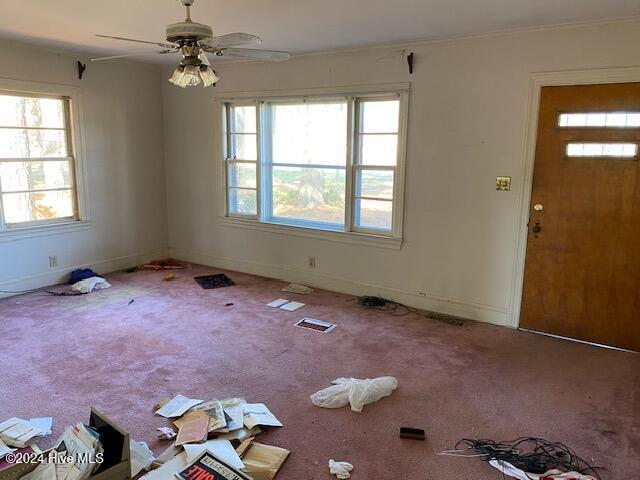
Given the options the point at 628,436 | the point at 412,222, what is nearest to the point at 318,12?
the point at 412,222

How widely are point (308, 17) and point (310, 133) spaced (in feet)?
5.51

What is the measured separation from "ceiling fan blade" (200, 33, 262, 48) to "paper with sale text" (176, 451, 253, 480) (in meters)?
2.10

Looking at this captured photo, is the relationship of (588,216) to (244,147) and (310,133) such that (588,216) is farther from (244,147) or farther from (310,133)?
(244,147)

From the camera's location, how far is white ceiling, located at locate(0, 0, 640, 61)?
317 centimetres

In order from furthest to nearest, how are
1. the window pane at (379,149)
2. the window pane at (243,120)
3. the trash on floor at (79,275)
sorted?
1. the window pane at (243,120)
2. the trash on floor at (79,275)
3. the window pane at (379,149)

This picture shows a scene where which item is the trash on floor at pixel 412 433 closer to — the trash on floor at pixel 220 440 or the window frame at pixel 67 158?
the trash on floor at pixel 220 440

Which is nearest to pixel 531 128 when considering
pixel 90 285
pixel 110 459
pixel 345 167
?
pixel 345 167

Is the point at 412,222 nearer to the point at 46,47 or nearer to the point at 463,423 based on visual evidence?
the point at 463,423

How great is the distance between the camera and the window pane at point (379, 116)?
456cm

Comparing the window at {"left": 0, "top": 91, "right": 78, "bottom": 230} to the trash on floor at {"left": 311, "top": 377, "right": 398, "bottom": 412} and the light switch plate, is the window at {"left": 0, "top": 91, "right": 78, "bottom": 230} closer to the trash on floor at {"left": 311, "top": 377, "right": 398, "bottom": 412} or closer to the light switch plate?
the trash on floor at {"left": 311, "top": 377, "right": 398, "bottom": 412}

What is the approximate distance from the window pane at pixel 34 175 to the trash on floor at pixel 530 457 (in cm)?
470

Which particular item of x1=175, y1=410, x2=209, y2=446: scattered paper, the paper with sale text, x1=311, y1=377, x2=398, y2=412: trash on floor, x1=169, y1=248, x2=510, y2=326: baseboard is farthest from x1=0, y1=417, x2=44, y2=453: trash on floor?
x1=169, y1=248, x2=510, y2=326: baseboard

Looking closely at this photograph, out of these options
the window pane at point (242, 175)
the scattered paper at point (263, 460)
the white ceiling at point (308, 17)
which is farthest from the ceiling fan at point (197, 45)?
the window pane at point (242, 175)

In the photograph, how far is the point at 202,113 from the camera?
575cm
